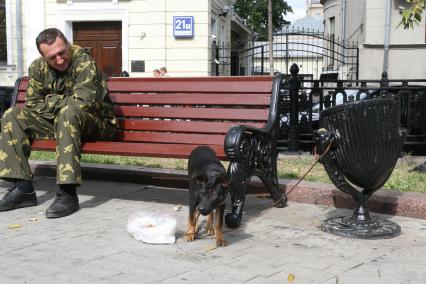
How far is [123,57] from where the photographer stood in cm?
1516

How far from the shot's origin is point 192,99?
200 inches

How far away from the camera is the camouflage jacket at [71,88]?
15.2 ft

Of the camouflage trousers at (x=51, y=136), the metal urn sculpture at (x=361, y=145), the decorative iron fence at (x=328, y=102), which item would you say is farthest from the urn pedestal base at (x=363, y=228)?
the decorative iron fence at (x=328, y=102)

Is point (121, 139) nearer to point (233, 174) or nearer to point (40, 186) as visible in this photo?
point (40, 186)

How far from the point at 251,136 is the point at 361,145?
2.66 feet

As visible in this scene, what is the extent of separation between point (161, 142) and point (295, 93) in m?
2.92

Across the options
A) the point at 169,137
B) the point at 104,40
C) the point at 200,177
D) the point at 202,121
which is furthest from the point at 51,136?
the point at 104,40

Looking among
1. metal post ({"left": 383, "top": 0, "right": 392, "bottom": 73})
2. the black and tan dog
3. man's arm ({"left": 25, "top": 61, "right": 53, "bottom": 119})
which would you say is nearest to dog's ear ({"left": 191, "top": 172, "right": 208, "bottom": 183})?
the black and tan dog

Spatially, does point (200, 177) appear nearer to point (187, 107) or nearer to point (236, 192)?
point (236, 192)

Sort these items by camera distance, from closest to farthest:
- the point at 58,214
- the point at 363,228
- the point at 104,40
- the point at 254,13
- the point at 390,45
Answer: the point at 363,228, the point at 58,214, the point at 104,40, the point at 390,45, the point at 254,13

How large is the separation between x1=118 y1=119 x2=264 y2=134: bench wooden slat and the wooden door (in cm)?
1039

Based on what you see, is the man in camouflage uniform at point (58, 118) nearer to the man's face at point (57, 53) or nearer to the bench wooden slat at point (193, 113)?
the man's face at point (57, 53)

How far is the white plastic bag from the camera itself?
3.77m

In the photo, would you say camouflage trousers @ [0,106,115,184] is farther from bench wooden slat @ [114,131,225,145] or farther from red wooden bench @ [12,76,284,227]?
bench wooden slat @ [114,131,225,145]
